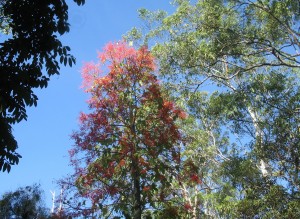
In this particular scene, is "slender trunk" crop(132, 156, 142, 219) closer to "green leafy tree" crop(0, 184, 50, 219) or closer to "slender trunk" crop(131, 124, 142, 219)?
"slender trunk" crop(131, 124, 142, 219)

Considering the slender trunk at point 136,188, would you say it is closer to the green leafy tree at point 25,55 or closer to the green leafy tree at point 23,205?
the green leafy tree at point 25,55

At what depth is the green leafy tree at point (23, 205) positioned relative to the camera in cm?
1241

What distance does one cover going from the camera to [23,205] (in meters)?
12.8

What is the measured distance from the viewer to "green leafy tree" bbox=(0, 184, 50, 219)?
12.4m

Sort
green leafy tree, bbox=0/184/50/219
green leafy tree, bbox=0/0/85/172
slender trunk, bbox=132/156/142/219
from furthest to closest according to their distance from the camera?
green leafy tree, bbox=0/184/50/219, slender trunk, bbox=132/156/142/219, green leafy tree, bbox=0/0/85/172

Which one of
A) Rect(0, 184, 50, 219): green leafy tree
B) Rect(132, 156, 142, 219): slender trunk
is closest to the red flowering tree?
Rect(132, 156, 142, 219): slender trunk

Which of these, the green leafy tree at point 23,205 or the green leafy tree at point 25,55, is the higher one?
the green leafy tree at point 23,205

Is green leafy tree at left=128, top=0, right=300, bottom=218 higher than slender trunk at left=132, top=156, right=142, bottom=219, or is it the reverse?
green leafy tree at left=128, top=0, right=300, bottom=218

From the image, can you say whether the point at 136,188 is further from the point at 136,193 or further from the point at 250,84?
the point at 250,84

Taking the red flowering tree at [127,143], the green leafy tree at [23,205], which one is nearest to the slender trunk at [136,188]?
the red flowering tree at [127,143]

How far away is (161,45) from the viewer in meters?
14.8

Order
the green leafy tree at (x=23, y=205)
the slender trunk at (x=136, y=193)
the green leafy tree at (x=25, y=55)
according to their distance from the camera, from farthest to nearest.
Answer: the green leafy tree at (x=23, y=205) → the slender trunk at (x=136, y=193) → the green leafy tree at (x=25, y=55)

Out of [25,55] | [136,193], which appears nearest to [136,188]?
[136,193]

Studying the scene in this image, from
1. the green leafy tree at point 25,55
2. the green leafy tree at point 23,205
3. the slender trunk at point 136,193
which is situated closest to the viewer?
the green leafy tree at point 25,55
